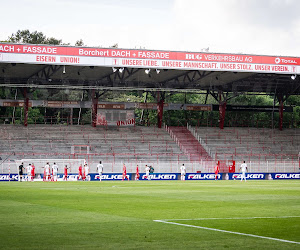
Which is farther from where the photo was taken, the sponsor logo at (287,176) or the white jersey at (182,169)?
the sponsor logo at (287,176)

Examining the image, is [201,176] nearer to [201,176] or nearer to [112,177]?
[201,176]

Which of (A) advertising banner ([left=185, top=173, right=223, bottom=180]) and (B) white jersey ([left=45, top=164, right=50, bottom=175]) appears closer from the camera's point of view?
(B) white jersey ([left=45, top=164, right=50, bottom=175])

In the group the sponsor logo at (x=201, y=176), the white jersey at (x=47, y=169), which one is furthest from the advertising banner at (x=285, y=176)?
the white jersey at (x=47, y=169)

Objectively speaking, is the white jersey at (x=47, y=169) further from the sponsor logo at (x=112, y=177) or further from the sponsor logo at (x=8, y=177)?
the sponsor logo at (x=112, y=177)

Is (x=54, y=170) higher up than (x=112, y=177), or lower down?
higher up

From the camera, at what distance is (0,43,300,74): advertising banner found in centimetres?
5188

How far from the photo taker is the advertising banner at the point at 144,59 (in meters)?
51.9

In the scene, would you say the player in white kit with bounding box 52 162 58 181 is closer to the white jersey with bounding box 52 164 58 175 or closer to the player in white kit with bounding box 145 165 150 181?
the white jersey with bounding box 52 164 58 175

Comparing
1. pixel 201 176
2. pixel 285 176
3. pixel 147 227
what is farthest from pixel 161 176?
pixel 147 227

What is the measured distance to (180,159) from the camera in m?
58.9

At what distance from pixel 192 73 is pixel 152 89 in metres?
5.55

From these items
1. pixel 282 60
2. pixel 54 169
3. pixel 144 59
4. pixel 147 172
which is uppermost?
pixel 282 60

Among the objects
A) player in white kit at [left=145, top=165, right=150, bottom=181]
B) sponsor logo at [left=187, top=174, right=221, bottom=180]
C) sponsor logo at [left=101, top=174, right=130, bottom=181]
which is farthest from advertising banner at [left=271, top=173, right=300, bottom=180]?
sponsor logo at [left=101, top=174, right=130, bottom=181]

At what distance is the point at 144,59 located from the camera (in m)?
55.1
